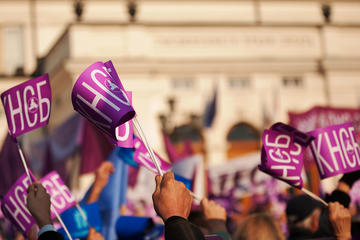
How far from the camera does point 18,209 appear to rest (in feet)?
17.9

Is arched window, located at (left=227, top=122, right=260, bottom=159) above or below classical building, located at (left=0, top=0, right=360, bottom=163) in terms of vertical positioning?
below

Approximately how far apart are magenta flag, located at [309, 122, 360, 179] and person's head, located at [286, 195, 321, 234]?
0.60m

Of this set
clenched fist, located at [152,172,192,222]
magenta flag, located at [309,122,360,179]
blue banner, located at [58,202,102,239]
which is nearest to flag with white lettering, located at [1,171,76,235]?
blue banner, located at [58,202,102,239]

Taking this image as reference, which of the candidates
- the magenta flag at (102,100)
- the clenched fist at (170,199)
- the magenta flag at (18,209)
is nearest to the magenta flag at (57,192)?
the magenta flag at (18,209)

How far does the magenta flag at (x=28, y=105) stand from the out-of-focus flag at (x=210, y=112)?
62.5 feet

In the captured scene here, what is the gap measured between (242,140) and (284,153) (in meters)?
20.6

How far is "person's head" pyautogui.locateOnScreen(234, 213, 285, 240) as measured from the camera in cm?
438

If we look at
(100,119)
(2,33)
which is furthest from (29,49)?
(100,119)

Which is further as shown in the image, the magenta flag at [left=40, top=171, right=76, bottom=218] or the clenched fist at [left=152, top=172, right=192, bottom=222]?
the magenta flag at [left=40, top=171, right=76, bottom=218]

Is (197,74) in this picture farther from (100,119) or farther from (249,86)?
(100,119)

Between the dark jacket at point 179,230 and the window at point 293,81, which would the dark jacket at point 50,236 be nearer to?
the dark jacket at point 179,230

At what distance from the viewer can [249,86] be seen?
25719mm

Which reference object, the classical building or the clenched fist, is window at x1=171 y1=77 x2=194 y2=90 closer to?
the classical building

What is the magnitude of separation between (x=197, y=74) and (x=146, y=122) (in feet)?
8.47
